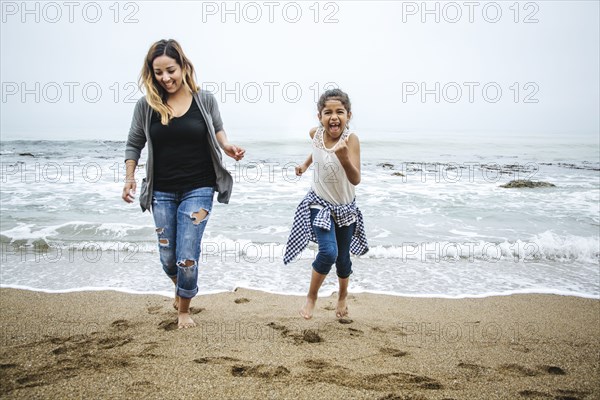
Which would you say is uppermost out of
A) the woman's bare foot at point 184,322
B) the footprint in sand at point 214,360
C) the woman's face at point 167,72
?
the woman's face at point 167,72

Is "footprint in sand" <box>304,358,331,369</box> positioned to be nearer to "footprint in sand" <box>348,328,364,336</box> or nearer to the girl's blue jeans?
"footprint in sand" <box>348,328,364,336</box>

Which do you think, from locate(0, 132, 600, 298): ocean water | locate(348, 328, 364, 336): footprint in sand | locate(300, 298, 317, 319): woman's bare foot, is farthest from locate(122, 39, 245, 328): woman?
locate(0, 132, 600, 298): ocean water

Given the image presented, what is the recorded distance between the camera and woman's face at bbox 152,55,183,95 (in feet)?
9.50

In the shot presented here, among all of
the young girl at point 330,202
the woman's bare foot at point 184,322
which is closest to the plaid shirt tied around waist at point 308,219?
the young girl at point 330,202

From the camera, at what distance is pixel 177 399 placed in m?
2.11

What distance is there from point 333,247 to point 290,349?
2.80 feet

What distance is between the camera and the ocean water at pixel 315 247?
4875mm

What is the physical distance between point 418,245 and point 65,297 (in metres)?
4.79

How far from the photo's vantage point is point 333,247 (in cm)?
329

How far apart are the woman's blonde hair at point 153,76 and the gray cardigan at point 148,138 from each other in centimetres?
10

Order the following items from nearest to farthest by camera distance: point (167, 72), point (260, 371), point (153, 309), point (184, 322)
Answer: point (260, 371), point (167, 72), point (184, 322), point (153, 309)

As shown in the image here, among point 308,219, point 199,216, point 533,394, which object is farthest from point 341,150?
point 533,394

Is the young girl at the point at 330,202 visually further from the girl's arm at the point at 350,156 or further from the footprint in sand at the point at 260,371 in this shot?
the footprint in sand at the point at 260,371

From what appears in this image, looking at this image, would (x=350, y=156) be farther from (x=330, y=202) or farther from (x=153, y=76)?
(x=153, y=76)
